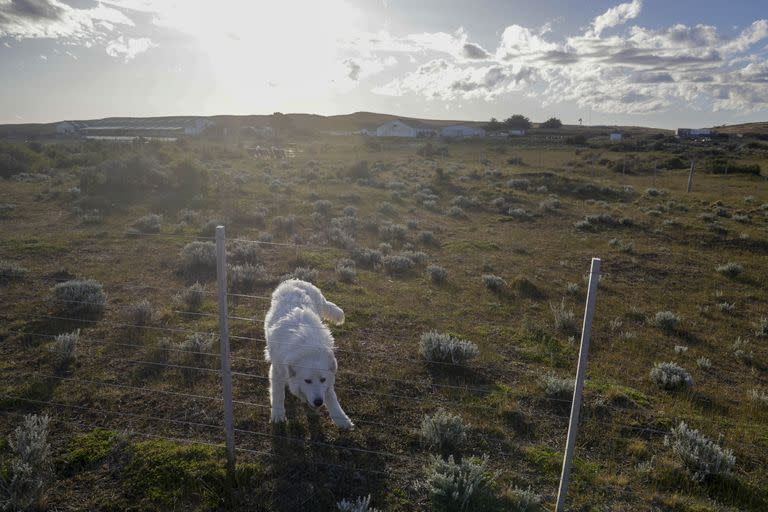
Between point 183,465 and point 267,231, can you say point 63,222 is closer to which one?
point 267,231

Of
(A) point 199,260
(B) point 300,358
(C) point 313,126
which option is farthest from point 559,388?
(C) point 313,126

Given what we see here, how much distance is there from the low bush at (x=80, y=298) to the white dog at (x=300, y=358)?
4.31 metres

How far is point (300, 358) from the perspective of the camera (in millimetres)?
4539

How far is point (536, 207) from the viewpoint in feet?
67.4

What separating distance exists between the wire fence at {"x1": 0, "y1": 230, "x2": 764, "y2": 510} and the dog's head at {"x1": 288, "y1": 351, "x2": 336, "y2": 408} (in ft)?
0.29

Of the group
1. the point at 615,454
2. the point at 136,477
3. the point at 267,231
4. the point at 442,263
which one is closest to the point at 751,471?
the point at 615,454

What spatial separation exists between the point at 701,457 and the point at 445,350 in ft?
10.7

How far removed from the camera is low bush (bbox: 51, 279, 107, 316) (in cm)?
768

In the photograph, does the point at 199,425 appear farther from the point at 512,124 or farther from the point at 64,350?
the point at 512,124

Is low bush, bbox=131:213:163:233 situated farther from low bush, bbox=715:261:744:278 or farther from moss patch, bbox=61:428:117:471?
low bush, bbox=715:261:744:278

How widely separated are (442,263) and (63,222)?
1280 cm

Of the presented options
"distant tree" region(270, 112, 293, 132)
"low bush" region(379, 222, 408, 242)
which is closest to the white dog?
"low bush" region(379, 222, 408, 242)

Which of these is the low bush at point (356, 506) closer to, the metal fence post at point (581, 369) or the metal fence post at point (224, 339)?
the metal fence post at point (224, 339)

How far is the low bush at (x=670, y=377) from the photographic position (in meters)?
6.46
